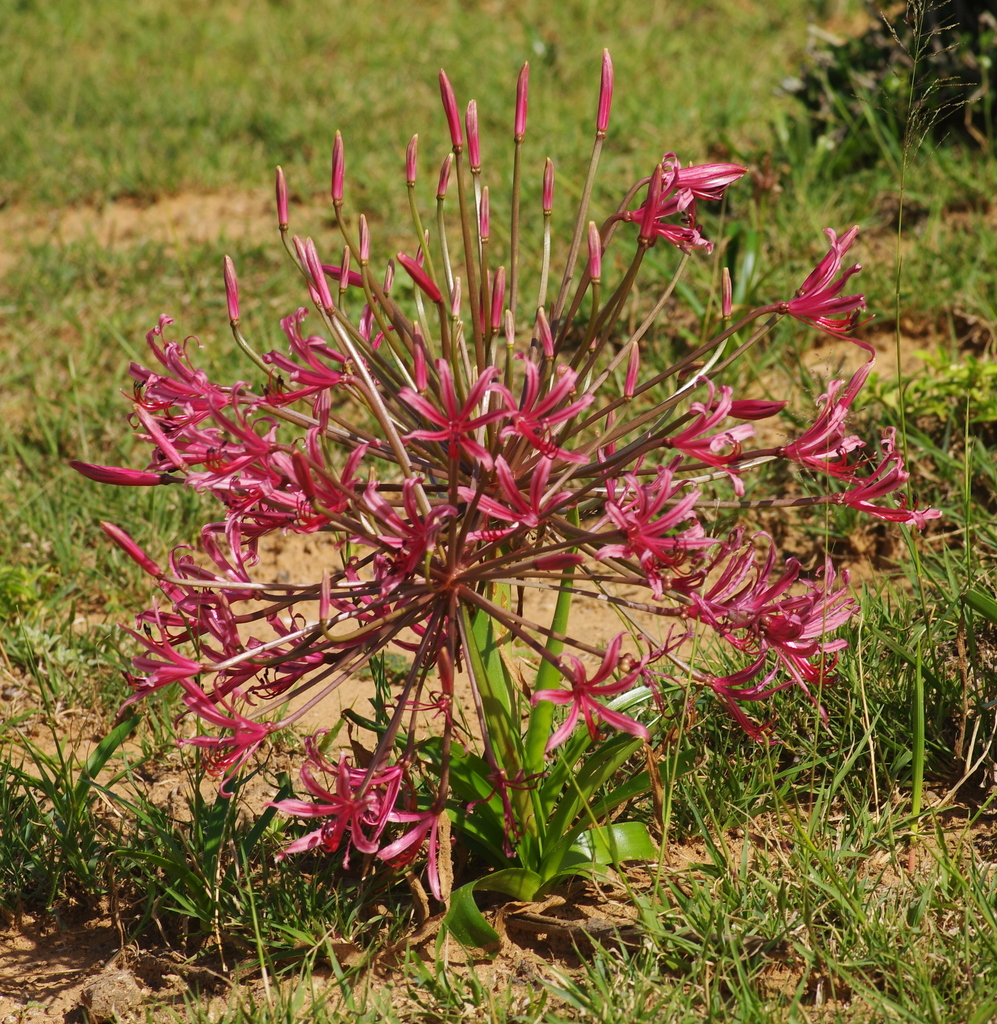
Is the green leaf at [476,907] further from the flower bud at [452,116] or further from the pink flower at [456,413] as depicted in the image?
the flower bud at [452,116]

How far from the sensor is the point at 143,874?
245 cm

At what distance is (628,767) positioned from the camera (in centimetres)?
253

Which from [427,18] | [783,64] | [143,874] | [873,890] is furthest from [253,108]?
[873,890]

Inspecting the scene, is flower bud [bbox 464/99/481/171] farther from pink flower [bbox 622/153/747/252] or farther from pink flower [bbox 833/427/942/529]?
pink flower [bbox 833/427/942/529]

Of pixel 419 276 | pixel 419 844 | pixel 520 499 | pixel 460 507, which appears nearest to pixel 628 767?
pixel 419 844

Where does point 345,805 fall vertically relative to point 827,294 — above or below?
below

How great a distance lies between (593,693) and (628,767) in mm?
746

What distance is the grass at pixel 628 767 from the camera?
210cm

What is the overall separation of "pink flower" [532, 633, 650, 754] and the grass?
1.35 feet

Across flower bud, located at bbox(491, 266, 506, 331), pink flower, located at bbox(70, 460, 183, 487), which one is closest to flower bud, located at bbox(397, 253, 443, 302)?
flower bud, located at bbox(491, 266, 506, 331)

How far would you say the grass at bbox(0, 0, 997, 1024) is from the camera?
2.10 metres

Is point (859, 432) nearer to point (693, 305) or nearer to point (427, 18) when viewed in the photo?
point (693, 305)

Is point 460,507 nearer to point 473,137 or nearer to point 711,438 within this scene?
point 711,438

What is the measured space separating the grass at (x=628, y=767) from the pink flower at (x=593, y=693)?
1.35ft
